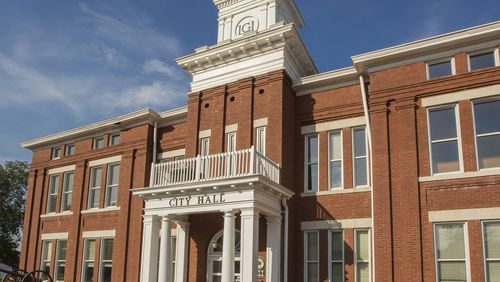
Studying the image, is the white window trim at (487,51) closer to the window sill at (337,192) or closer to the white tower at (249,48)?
the window sill at (337,192)

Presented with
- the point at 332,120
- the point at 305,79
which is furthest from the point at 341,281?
the point at 305,79

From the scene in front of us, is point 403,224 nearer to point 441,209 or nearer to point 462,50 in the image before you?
point 441,209

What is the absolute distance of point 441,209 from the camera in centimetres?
1412

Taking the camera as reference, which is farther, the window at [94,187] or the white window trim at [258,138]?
the window at [94,187]

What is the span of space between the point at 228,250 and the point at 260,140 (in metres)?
4.52

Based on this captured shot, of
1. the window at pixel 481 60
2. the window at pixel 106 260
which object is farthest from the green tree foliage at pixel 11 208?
the window at pixel 481 60

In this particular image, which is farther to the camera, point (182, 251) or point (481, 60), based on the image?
point (182, 251)

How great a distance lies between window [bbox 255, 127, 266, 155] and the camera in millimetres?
17219

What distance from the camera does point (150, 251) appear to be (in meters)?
16.0

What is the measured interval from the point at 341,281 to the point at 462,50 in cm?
785

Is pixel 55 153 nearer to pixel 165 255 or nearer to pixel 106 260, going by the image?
pixel 106 260

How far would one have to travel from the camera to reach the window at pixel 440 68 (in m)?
15.2

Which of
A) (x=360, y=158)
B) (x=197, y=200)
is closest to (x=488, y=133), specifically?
(x=360, y=158)

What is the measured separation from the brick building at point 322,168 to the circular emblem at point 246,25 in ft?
0.15
